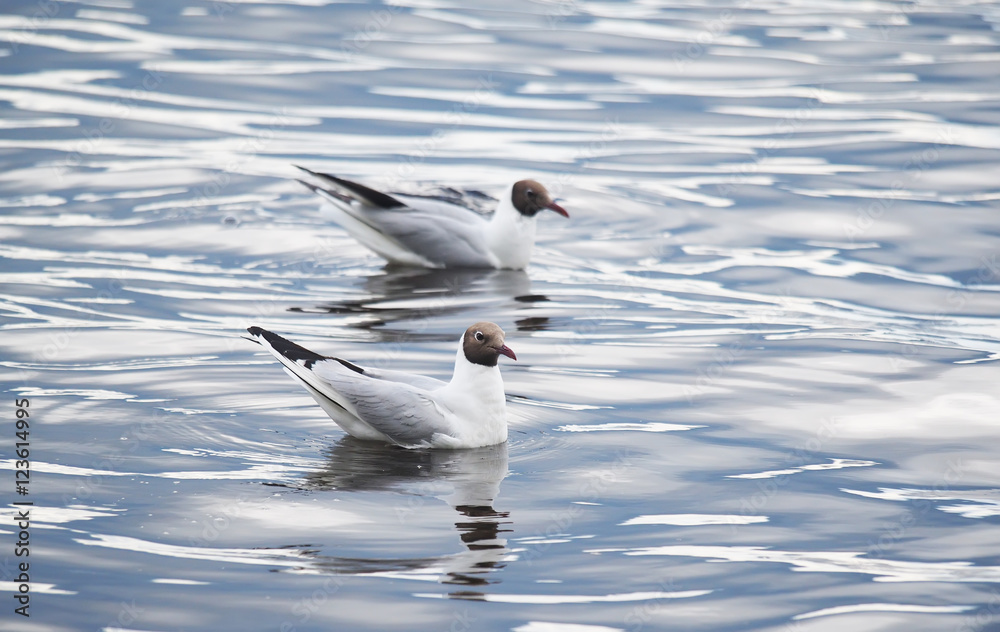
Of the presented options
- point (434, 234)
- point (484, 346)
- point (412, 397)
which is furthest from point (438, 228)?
point (412, 397)

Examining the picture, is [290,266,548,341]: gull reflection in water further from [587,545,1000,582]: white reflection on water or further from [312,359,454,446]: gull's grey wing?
[587,545,1000,582]: white reflection on water

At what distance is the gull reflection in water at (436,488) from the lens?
6.79 m

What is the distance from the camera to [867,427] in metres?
9.17

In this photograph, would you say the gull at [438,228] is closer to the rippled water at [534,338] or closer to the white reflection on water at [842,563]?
the rippled water at [534,338]

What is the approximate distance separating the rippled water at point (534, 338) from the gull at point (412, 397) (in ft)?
0.50

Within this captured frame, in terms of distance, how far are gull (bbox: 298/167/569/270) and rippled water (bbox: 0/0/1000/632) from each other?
310 mm

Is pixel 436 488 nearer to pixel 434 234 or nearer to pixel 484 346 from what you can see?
pixel 484 346

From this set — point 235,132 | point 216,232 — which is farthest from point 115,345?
point 235,132

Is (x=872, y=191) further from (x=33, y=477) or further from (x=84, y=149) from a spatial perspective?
(x=33, y=477)

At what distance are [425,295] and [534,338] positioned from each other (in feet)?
5.80

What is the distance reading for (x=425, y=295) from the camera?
12.5 metres

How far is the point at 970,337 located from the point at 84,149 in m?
11.8

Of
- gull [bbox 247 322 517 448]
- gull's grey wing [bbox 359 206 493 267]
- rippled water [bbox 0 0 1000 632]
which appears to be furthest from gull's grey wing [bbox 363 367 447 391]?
gull's grey wing [bbox 359 206 493 267]

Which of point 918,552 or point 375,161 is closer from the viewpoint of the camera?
point 918,552
